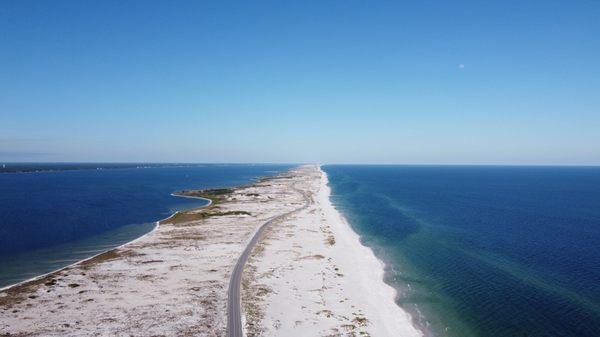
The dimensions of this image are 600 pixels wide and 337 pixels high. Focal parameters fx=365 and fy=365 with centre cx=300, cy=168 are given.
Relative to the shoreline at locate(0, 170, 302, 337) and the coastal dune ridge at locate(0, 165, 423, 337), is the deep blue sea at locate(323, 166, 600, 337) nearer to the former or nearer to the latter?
the coastal dune ridge at locate(0, 165, 423, 337)

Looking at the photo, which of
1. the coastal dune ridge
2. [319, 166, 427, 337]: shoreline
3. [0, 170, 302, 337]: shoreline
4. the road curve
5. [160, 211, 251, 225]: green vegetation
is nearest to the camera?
the road curve

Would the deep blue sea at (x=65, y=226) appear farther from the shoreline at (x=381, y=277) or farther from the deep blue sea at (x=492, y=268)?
the deep blue sea at (x=492, y=268)

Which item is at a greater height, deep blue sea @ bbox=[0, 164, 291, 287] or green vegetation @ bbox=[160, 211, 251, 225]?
green vegetation @ bbox=[160, 211, 251, 225]

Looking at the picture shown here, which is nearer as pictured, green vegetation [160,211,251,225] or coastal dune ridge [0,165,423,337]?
coastal dune ridge [0,165,423,337]

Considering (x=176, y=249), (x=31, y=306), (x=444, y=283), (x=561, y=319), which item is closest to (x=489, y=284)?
(x=444, y=283)

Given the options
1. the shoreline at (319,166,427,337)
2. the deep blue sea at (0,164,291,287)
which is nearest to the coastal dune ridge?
the shoreline at (319,166,427,337)

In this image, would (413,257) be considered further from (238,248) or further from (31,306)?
(31,306)

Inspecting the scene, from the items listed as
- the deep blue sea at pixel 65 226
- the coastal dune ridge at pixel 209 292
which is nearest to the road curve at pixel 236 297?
the coastal dune ridge at pixel 209 292

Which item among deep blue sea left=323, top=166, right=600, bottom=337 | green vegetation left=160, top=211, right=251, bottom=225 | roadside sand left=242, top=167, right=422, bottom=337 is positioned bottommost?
deep blue sea left=323, top=166, right=600, bottom=337

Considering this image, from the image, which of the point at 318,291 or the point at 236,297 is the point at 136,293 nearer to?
the point at 236,297
